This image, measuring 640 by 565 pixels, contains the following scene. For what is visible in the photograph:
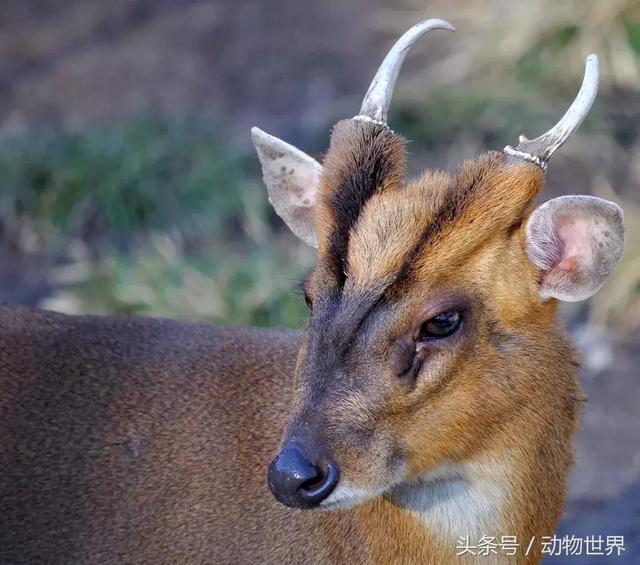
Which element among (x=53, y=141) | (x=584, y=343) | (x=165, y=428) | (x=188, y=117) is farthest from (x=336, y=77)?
(x=165, y=428)

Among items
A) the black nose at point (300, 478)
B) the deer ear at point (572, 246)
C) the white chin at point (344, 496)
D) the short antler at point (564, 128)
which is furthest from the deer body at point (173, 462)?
the short antler at point (564, 128)

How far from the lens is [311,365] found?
3986 millimetres

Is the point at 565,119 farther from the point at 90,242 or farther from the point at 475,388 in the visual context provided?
the point at 90,242

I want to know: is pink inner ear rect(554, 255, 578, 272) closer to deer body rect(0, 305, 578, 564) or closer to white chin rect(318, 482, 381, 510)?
deer body rect(0, 305, 578, 564)

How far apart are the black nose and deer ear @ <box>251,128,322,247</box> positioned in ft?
3.79

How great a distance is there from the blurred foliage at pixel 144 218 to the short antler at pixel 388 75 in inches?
163

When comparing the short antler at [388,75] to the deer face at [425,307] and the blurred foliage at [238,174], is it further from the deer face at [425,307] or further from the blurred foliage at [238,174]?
the blurred foliage at [238,174]

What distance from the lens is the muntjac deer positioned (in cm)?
396

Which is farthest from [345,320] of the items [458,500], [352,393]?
[458,500]

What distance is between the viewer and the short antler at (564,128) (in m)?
4.12

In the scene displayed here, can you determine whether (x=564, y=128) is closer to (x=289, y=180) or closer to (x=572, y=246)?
(x=572, y=246)

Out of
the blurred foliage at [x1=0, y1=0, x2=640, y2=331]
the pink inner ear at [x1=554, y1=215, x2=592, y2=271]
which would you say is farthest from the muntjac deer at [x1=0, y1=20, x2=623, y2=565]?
the blurred foliage at [x1=0, y1=0, x2=640, y2=331]

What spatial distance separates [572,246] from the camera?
13.8 feet

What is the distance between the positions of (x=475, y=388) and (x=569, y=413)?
1.66 ft
